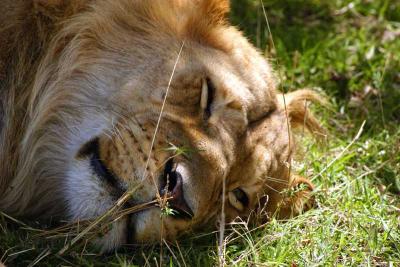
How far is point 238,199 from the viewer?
3771mm

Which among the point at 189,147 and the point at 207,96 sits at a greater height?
A: the point at 207,96

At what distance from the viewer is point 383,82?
18.3 ft

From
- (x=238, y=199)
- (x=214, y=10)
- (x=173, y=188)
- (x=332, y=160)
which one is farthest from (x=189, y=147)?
(x=332, y=160)

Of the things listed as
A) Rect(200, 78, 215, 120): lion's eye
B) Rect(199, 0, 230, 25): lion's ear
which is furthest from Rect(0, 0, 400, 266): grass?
Rect(200, 78, 215, 120): lion's eye

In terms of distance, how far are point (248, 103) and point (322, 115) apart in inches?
63.6

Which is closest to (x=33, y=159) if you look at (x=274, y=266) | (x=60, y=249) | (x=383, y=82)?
(x=60, y=249)

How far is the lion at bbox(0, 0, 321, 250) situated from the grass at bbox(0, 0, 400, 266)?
0.48 ft

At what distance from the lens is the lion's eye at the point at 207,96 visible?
3.61 metres

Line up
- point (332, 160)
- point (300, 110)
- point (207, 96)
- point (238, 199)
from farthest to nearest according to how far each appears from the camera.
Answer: point (332, 160) → point (300, 110) → point (238, 199) → point (207, 96)

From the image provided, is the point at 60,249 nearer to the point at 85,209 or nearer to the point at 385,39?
the point at 85,209

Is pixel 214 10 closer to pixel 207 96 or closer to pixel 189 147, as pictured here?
pixel 207 96

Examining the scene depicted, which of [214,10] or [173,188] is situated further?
[214,10]

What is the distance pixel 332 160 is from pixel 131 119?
1.59 metres

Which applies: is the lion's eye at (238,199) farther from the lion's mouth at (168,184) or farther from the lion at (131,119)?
the lion's mouth at (168,184)
